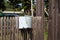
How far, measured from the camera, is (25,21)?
7.53m

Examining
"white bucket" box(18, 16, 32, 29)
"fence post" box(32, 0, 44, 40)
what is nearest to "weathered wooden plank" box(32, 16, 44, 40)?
"fence post" box(32, 0, 44, 40)

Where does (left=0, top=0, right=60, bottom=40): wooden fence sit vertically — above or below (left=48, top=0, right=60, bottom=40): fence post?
below

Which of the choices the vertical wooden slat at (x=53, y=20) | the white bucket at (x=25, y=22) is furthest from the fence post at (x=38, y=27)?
the vertical wooden slat at (x=53, y=20)

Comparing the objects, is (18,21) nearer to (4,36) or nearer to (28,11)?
(4,36)

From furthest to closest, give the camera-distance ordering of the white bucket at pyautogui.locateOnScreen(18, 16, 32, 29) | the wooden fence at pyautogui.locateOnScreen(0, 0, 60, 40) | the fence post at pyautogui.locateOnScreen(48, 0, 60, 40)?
the white bucket at pyautogui.locateOnScreen(18, 16, 32, 29)
the wooden fence at pyautogui.locateOnScreen(0, 0, 60, 40)
the fence post at pyautogui.locateOnScreen(48, 0, 60, 40)

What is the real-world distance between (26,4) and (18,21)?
84.5 ft

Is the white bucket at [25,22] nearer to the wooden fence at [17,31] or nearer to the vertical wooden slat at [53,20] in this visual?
the wooden fence at [17,31]

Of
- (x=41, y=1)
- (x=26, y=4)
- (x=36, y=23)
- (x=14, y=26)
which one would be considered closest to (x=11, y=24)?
(x=14, y=26)

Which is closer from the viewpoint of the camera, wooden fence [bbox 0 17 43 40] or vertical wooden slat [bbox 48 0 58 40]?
vertical wooden slat [bbox 48 0 58 40]

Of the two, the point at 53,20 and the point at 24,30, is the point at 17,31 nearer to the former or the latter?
the point at 24,30

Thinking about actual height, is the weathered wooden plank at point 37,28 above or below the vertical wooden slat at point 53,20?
below

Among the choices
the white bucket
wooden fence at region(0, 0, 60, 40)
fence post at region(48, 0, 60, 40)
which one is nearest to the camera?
fence post at region(48, 0, 60, 40)

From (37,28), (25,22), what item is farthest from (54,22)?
(25,22)

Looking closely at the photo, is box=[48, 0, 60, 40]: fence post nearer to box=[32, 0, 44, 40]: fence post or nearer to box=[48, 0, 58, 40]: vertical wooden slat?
box=[48, 0, 58, 40]: vertical wooden slat
